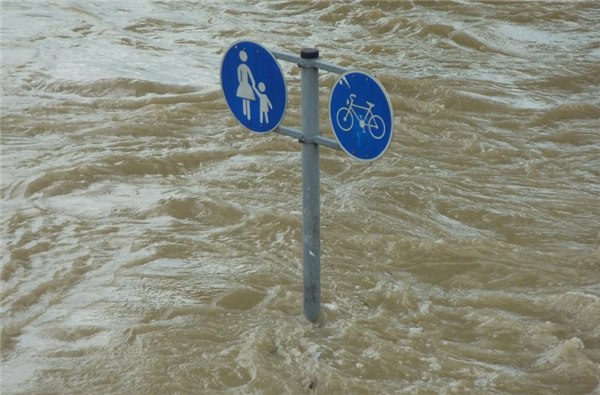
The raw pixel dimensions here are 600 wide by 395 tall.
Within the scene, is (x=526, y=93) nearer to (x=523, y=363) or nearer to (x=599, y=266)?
(x=599, y=266)

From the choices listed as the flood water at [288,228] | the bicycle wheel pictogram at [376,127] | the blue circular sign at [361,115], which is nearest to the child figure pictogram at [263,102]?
the blue circular sign at [361,115]

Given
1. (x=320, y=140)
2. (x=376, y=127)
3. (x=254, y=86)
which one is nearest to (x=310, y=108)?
(x=320, y=140)

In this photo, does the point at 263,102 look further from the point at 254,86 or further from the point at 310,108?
the point at 310,108

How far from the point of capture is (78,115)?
6.43m

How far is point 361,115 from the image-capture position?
304cm

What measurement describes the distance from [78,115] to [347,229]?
8.86ft

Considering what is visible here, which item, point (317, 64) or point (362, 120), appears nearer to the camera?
point (362, 120)

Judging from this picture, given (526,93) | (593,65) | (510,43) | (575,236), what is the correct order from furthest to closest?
1. (510,43)
2. (593,65)
3. (526,93)
4. (575,236)

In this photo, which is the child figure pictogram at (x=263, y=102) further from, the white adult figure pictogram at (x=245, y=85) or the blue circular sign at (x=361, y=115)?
the blue circular sign at (x=361, y=115)

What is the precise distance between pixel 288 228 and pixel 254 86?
156cm

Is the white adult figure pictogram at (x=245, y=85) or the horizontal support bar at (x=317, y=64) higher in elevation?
the horizontal support bar at (x=317, y=64)

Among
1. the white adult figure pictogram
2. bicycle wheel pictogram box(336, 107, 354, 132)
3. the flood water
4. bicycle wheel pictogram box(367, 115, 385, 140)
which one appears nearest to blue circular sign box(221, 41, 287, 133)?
the white adult figure pictogram

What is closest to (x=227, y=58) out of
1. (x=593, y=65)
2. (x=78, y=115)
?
(x=78, y=115)

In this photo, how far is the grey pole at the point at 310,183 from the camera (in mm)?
3207
